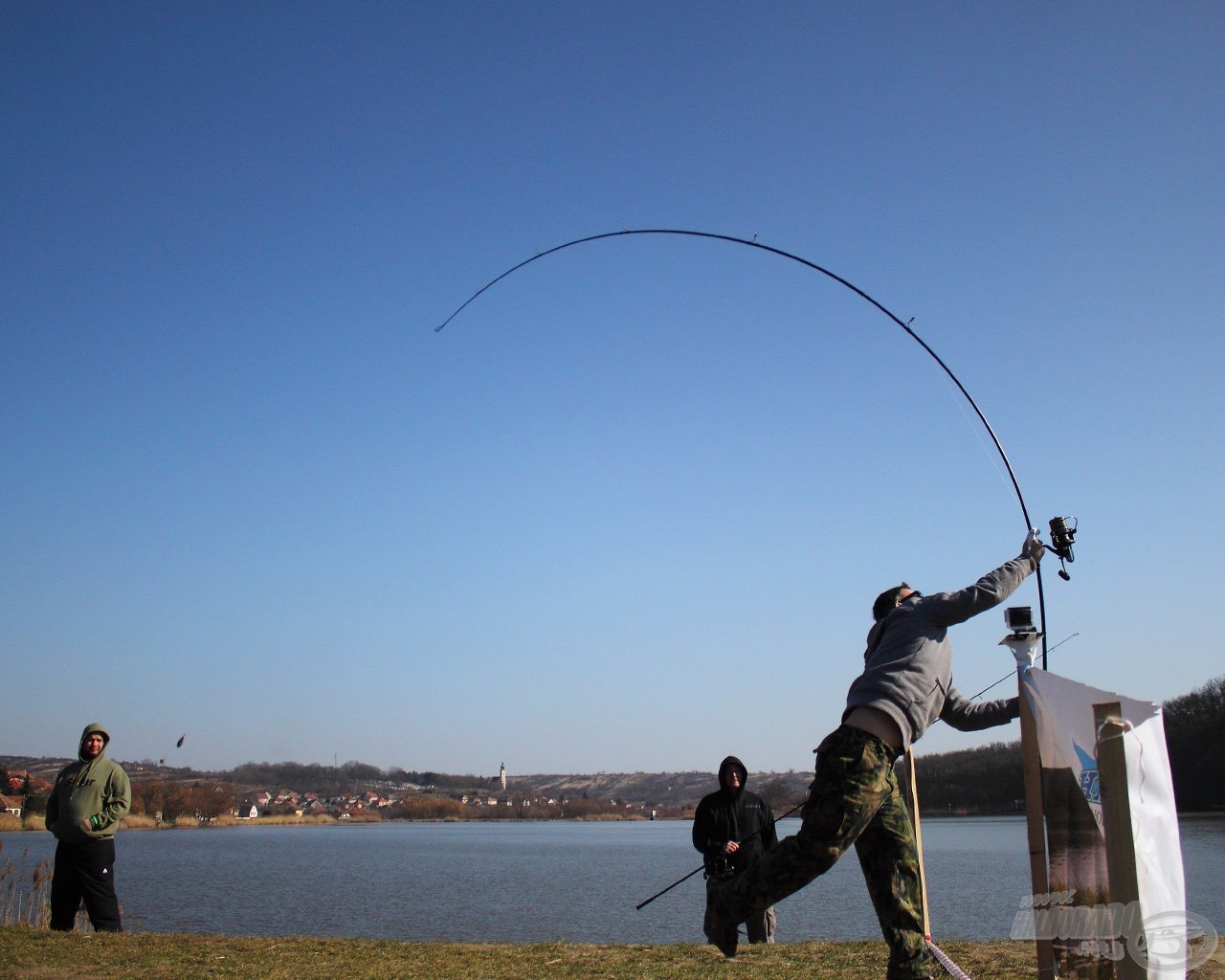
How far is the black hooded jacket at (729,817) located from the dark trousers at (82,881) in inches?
189

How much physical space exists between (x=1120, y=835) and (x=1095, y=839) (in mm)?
1150

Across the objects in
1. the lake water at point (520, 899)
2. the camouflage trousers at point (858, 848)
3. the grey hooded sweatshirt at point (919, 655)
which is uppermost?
the grey hooded sweatshirt at point (919, 655)

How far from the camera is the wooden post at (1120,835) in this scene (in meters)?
3.38

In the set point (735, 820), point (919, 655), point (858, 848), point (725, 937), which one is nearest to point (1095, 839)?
point (858, 848)

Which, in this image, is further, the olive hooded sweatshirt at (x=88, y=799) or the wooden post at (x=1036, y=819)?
the olive hooded sweatshirt at (x=88, y=799)

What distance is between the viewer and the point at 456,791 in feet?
464

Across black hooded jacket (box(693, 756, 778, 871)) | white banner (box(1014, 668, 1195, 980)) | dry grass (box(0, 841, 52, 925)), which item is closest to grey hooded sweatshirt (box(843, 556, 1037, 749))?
white banner (box(1014, 668, 1195, 980))

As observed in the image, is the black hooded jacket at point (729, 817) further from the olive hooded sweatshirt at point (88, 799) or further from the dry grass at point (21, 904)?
the dry grass at point (21, 904)

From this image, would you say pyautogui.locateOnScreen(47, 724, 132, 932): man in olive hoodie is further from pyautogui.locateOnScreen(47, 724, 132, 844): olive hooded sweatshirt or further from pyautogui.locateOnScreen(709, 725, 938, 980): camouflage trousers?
pyautogui.locateOnScreen(709, 725, 938, 980): camouflage trousers

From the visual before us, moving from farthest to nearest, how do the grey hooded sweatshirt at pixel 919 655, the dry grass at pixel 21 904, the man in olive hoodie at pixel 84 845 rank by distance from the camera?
the dry grass at pixel 21 904
the man in olive hoodie at pixel 84 845
the grey hooded sweatshirt at pixel 919 655

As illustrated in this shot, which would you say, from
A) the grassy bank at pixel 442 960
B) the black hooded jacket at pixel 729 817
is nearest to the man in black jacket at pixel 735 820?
the black hooded jacket at pixel 729 817

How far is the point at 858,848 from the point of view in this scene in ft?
13.9

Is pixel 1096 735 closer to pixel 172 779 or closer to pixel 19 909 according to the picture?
pixel 19 909

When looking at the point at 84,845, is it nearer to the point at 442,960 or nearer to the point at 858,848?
the point at 442,960
